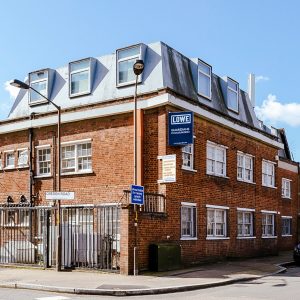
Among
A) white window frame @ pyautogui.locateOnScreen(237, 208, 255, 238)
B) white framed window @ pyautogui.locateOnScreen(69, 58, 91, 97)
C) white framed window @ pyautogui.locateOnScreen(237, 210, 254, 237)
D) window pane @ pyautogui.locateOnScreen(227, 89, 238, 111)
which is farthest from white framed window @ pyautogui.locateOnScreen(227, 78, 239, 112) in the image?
white framed window @ pyautogui.locateOnScreen(69, 58, 91, 97)

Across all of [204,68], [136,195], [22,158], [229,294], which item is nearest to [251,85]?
[204,68]

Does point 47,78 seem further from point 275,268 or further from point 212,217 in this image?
point 275,268

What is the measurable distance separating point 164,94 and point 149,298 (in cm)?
925

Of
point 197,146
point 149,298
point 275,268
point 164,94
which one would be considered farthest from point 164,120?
point 149,298

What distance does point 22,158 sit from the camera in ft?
85.7

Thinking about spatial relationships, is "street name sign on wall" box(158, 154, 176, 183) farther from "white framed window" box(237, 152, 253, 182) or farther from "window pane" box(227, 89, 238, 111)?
"window pane" box(227, 89, 238, 111)

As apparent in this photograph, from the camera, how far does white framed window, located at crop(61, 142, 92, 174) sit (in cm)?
2372

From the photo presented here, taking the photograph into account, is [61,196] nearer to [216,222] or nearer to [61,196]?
Answer: [61,196]

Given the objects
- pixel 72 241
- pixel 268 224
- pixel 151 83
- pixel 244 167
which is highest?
pixel 151 83

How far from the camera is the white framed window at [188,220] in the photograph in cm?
2202

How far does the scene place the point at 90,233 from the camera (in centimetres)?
1964

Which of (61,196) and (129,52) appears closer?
(61,196)

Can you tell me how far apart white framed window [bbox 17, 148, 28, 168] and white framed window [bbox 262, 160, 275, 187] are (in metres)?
12.9

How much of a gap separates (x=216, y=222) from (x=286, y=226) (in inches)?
511
